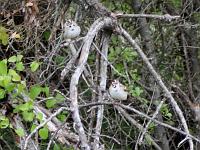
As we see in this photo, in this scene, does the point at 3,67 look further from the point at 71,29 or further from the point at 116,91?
the point at 116,91

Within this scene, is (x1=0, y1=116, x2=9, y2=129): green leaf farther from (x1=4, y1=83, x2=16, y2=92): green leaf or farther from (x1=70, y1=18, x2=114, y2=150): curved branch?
(x1=70, y1=18, x2=114, y2=150): curved branch

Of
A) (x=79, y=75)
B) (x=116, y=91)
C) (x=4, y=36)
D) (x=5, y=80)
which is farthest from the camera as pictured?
(x=4, y=36)

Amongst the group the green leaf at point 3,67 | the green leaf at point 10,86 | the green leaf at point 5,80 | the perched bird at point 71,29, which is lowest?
the green leaf at point 10,86

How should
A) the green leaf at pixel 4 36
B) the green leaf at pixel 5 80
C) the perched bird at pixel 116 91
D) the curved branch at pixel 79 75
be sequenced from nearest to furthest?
the curved branch at pixel 79 75 < the perched bird at pixel 116 91 < the green leaf at pixel 5 80 < the green leaf at pixel 4 36

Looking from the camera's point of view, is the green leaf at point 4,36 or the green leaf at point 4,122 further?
the green leaf at point 4,36

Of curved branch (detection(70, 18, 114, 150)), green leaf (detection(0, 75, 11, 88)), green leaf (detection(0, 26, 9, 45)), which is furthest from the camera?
green leaf (detection(0, 26, 9, 45))

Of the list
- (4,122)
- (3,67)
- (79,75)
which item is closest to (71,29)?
(3,67)

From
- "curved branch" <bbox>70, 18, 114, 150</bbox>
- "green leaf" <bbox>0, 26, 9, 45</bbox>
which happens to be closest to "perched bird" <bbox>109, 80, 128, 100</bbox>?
"curved branch" <bbox>70, 18, 114, 150</bbox>

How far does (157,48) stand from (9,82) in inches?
58.7

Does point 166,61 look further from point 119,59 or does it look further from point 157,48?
point 119,59

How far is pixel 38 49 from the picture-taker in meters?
2.59

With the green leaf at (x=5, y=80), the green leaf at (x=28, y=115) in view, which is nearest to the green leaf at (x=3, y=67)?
the green leaf at (x=5, y=80)

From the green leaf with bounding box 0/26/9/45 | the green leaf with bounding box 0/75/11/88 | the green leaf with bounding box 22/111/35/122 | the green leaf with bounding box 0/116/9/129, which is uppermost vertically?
the green leaf with bounding box 0/26/9/45

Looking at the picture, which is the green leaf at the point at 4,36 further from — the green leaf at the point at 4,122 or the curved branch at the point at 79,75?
the curved branch at the point at 79,75
